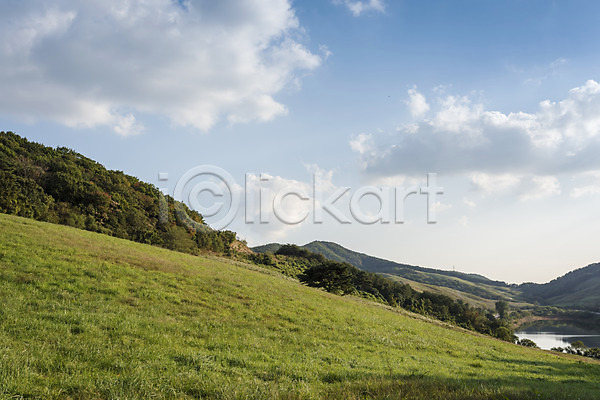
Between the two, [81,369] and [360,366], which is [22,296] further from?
[360,366]

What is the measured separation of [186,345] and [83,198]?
7193 centimetres

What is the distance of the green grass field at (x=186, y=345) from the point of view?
25.2 feet

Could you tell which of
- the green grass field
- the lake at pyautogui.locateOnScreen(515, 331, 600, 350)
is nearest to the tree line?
the lake at pyautogui.locateOnScreen(515, 331, 600, 350)

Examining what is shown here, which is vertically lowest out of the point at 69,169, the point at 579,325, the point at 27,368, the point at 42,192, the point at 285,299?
the point at 579,325

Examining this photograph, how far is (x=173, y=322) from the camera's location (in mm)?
14648

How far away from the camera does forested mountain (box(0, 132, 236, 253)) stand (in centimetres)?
5809

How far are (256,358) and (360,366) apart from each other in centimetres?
410

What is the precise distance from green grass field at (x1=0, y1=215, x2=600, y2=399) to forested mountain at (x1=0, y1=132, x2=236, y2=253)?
37.6 m

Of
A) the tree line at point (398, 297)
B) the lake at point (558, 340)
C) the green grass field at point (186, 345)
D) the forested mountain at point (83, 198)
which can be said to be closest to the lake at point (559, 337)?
the lake at point (558, 340)

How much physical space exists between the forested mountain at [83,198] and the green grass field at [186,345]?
37.6 metres

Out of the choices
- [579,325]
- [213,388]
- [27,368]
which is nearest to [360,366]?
[213,388]

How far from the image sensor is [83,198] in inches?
2749

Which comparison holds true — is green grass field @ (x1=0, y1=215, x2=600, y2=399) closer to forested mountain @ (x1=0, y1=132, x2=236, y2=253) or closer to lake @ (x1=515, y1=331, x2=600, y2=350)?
forested mountain @ (x1=0, y1=132, x2=236, y2=253)

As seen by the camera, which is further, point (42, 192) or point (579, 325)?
point (579, 325)
